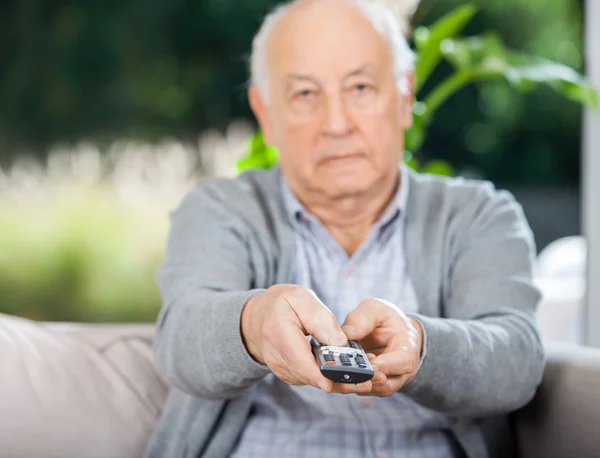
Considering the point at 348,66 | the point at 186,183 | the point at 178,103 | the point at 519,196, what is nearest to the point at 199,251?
the point at 348,66

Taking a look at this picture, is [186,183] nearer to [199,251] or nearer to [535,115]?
[535,115]

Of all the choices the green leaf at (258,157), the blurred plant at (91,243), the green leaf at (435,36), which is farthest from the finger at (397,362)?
the blurred plant at (91,243)

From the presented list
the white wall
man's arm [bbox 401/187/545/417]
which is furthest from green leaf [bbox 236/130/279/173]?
the white wall

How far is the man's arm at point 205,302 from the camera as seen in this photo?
93cm

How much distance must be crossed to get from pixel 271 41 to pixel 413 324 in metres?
0.57

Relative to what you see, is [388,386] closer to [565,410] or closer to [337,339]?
[337,339]

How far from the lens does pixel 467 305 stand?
1.15 m

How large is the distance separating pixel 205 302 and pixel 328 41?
0.45 m

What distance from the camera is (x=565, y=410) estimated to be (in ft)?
3.75

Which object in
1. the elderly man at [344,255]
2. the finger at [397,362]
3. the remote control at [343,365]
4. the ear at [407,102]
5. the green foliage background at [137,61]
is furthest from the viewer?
the green foliage background at [137,61]

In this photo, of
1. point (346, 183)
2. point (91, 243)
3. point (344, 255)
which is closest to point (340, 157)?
point (346, 183)

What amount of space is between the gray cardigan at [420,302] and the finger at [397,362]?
0.07 metres

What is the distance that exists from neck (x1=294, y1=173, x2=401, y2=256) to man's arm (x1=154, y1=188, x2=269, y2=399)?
5.6 inches

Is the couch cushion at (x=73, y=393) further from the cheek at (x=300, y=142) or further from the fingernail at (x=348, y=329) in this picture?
the fingernail at (x=348, y=329)
